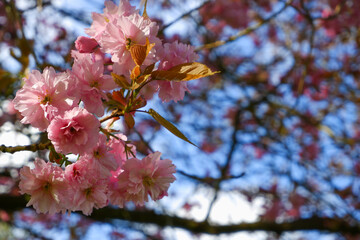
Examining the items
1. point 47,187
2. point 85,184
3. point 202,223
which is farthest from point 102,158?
point 202,223

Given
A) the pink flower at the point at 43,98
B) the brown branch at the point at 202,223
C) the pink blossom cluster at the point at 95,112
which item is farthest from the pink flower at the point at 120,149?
the brown branch at the point at 202,223

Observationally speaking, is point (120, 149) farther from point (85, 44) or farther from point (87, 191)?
point (85, 44)

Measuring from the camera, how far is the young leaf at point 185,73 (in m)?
0.84

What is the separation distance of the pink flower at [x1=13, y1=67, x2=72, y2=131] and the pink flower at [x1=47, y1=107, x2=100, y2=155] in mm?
41

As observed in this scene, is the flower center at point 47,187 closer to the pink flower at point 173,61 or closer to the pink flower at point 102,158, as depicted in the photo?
the pink flower at point 102,158

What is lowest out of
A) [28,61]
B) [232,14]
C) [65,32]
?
[28,61]

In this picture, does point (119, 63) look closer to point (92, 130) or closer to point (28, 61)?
point (92, 130)

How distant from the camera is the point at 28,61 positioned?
1.81m

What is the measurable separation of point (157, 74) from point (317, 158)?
520 cm

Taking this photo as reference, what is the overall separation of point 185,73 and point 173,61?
13 centimetres

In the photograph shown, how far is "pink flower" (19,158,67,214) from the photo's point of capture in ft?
3.20

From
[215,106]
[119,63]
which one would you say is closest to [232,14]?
[215,106]

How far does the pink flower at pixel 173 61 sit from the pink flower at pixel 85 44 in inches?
8.6

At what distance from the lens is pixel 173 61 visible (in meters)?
0.98
